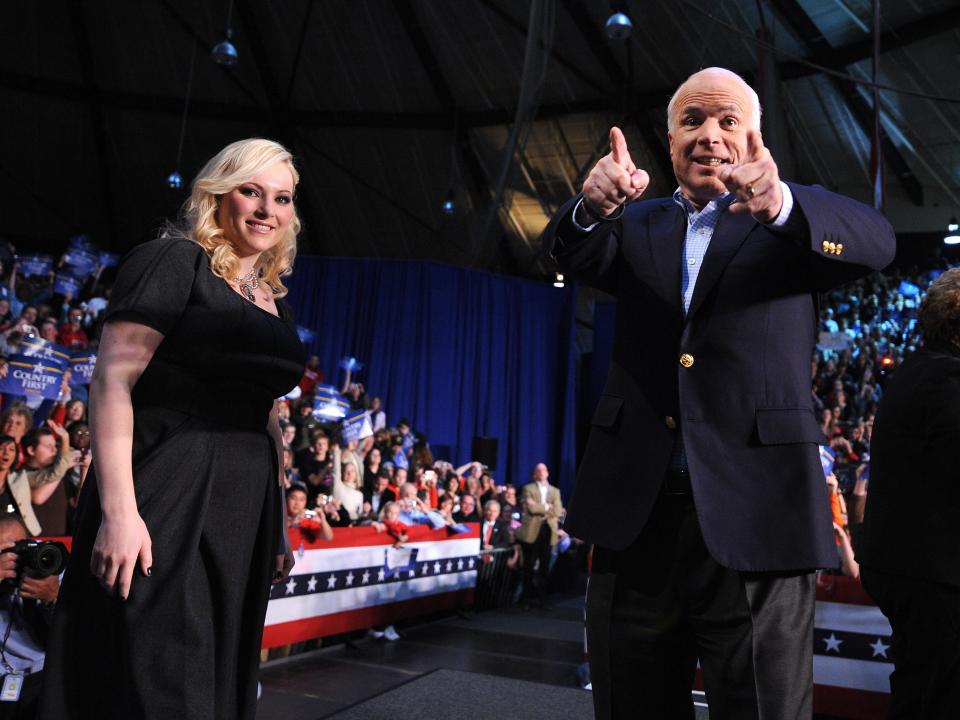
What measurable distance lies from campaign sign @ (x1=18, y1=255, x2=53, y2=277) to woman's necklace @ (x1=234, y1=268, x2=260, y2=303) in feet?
32.0

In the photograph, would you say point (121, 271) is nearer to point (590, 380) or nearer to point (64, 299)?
point (64, 299)

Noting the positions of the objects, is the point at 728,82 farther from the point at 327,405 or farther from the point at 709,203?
the point at 327,405

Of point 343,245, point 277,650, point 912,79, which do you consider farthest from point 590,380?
point 277,650

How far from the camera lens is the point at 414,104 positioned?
53.6ft

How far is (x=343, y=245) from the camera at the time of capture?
725 inches

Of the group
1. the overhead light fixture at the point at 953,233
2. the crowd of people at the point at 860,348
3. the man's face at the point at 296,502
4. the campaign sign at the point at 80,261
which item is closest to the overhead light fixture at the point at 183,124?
the campaign sign at the point at 80,261

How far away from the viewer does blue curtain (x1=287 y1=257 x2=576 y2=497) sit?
15.5 meters

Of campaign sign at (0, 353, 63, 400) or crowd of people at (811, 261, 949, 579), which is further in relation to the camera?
crowd of people at (811, 261, 949, 579)

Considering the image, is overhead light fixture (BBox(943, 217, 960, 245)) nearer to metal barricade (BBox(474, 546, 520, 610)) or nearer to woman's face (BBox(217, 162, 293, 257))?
metal barricade (BBox(474, 546, 520, 610))

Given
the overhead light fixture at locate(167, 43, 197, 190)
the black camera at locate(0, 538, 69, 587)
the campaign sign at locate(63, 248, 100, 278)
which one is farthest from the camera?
the overhead light fixture at locate(167, 43, 197, 190)

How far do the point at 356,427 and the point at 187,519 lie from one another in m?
7.44

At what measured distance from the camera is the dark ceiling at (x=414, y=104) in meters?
13.0

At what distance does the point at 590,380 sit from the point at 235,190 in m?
16.5

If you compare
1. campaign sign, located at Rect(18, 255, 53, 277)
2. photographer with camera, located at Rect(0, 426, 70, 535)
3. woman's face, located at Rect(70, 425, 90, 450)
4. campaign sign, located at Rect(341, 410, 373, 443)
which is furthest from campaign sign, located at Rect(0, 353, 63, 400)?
campaign sign, located at Rect(18, 255, 53, 277)
